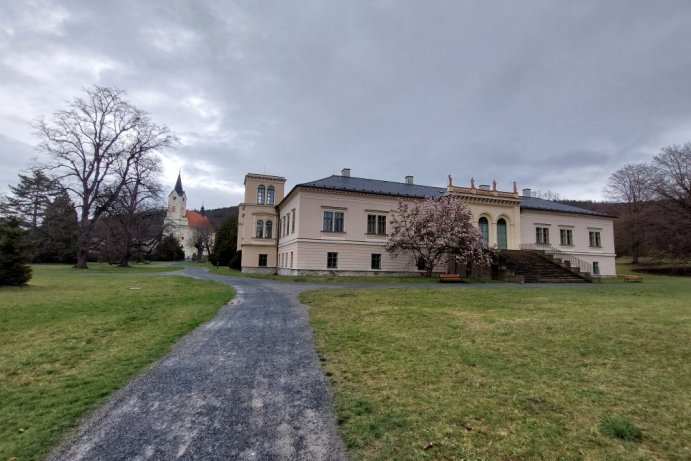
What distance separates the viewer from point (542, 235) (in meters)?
32.8

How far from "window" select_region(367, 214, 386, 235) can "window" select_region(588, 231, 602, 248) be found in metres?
22.6

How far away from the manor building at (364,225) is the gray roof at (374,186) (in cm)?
9

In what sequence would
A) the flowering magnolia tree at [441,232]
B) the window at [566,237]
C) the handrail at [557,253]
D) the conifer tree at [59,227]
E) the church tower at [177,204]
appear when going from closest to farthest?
the flowering magnolia tree at [441,232], the handrail at [557,253], the window at [566,237], the conifer tree at [59,227], the church tower at [177,204]

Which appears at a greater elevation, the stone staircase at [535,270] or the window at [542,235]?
the window at [542,235]

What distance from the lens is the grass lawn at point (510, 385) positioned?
9.80ft

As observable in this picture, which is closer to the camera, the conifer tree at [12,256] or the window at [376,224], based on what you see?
the conifer tree at [12,256]

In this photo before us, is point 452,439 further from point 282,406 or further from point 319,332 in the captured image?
point 319,332

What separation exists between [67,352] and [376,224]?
23.6 metres

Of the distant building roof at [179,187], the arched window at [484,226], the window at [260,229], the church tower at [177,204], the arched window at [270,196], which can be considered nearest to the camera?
the arched window at [484,226]

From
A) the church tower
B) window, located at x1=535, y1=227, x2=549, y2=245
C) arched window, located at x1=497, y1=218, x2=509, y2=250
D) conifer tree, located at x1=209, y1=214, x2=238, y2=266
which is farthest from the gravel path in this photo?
the church tower

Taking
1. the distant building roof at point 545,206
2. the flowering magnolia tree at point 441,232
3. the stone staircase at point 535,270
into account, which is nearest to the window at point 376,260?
the flowering magnolia tree at point 441,232

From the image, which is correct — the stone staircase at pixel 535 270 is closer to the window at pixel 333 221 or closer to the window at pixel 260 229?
the window at pixel 333 221

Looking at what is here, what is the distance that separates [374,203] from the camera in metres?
28.1

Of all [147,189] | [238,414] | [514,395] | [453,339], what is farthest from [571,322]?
[147,189]
